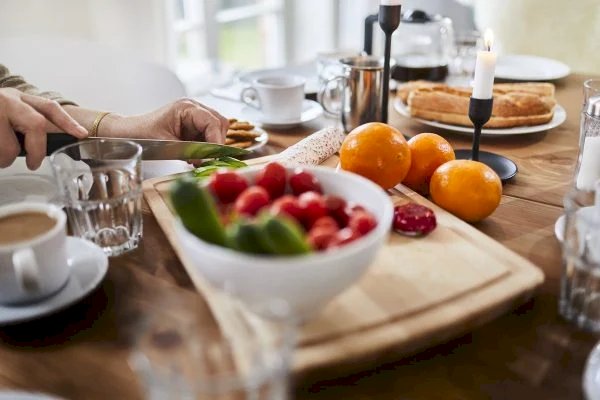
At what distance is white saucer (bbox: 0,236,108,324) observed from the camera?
761mm

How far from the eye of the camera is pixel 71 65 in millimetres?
1614

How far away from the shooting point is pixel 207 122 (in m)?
1.23

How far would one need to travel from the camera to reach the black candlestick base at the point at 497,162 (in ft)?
3.85

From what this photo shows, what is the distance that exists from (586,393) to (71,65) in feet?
4.61

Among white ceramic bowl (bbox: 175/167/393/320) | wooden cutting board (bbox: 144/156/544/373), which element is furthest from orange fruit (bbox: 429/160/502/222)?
white ceramic bowl (bbox: 175/167/393/320)

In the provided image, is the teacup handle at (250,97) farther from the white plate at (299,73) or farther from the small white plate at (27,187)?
the small white plate at (27,187)

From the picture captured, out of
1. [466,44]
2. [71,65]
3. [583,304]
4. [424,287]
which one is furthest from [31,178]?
[466,44]

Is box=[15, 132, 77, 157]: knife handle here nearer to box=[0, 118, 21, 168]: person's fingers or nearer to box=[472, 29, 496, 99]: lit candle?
box=[0, 118, 21, 168]: person's fingers

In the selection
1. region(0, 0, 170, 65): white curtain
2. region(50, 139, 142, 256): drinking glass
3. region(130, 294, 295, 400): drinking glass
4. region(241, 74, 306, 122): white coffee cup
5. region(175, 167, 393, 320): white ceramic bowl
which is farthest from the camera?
region(0, 0, 170, 65): white curtain

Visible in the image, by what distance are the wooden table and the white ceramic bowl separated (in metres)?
0.10

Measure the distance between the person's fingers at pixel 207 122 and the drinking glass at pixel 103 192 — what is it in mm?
263

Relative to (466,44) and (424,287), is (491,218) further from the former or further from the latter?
(466,44)

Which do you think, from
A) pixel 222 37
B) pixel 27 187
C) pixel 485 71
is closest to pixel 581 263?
pixel 485 71

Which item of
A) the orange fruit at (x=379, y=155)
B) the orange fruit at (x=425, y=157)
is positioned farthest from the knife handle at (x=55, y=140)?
the orange fruit at (x=425, y=157)
